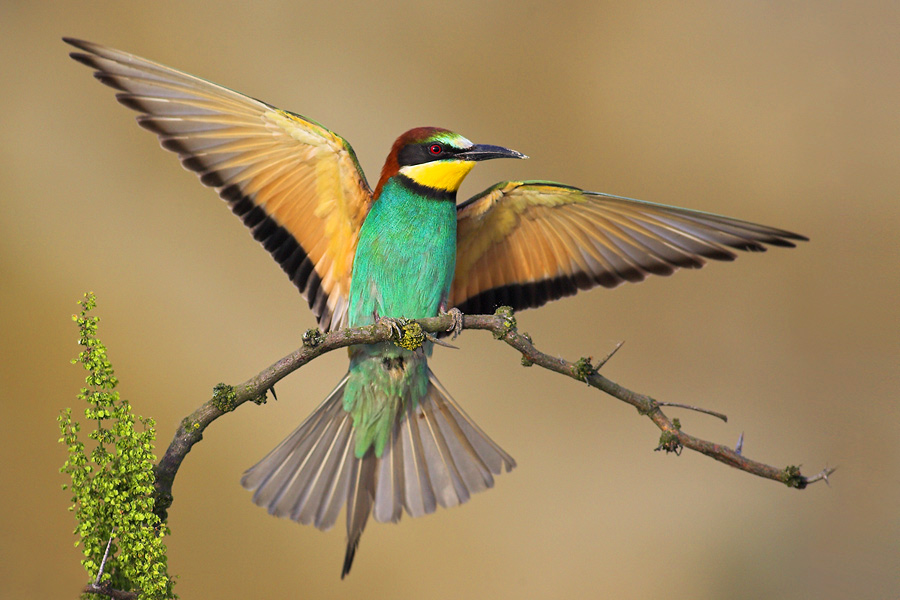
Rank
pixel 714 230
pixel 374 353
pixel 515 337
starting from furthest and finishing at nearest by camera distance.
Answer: pixel 374 353 → pixel 714 230 → pixel 515 337

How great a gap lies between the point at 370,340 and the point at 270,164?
54 cm

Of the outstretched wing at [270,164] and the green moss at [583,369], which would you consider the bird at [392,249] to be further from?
the green moss at [583,369]

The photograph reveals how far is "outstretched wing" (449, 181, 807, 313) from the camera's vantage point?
145 centimetres

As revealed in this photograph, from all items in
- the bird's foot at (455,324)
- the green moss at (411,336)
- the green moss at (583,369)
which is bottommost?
the green moss at (583,369)

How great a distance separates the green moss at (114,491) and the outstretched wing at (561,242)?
0.86 metres

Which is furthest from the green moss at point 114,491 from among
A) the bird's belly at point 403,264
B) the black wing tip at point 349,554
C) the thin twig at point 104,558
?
the bird's belly at point 403,264

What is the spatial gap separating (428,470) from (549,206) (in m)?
0.55

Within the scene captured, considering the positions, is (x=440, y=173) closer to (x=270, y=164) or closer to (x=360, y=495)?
(x=270, y=164)

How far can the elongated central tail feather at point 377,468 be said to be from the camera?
4.59 ft

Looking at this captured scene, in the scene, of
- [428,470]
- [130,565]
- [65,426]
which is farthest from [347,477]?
[65,426]

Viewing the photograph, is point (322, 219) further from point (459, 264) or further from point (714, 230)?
point (714, 230)

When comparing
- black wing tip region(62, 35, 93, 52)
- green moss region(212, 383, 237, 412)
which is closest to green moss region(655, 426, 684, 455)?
green moss region(212, 383, 237, 412)

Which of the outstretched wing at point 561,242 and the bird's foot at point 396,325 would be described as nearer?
the bird's foot at point 396,325

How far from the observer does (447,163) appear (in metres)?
1.53
